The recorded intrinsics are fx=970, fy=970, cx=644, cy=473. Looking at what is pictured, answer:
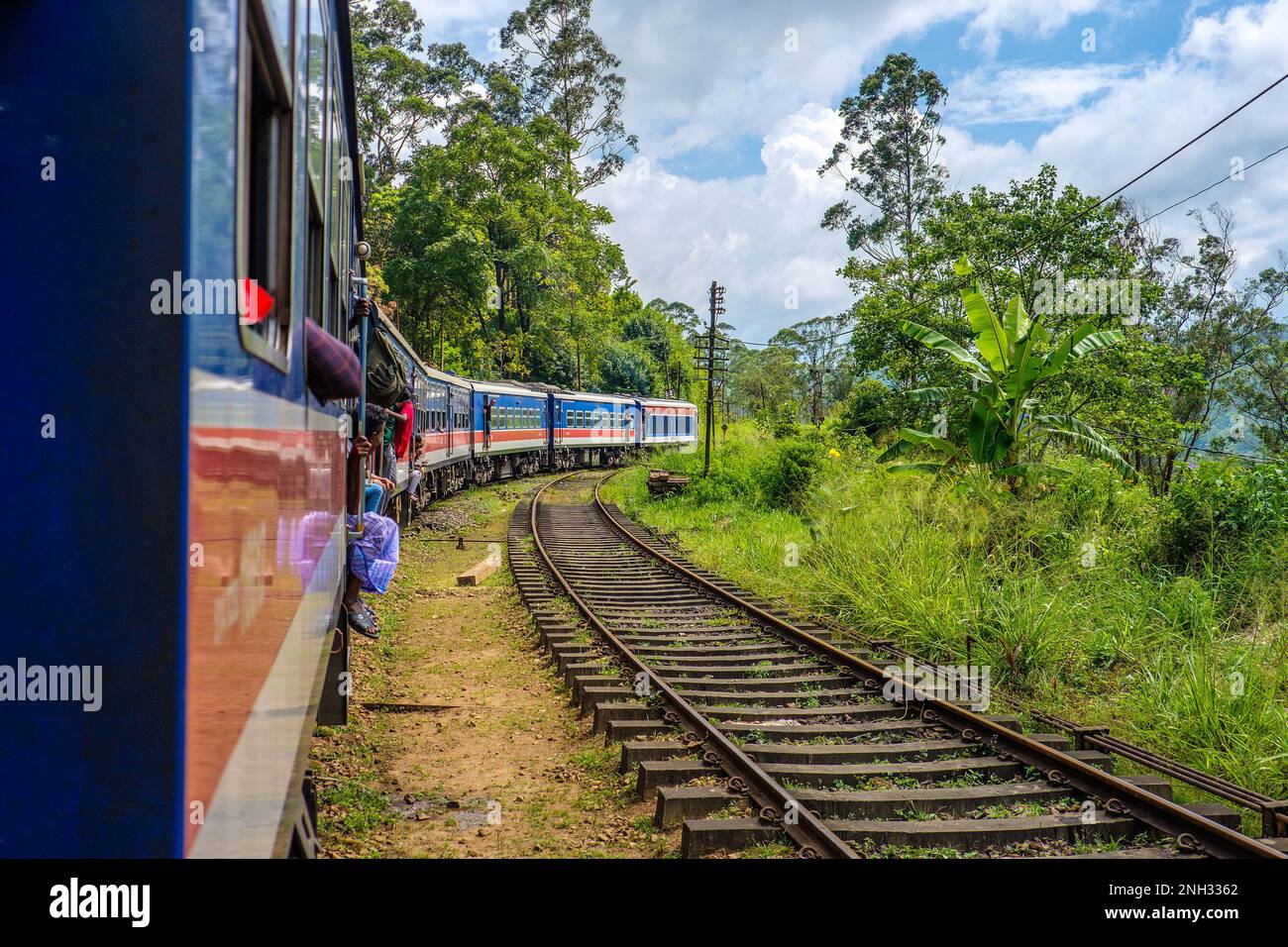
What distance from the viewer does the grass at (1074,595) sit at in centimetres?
614

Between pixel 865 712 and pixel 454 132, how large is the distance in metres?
33.3

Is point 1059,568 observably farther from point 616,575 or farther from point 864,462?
point 864,462

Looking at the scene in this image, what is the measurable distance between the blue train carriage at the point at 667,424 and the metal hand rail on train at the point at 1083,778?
1327 inches

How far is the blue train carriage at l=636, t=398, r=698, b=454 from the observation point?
4350 cm

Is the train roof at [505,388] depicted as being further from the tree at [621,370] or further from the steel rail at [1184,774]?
the tree at [621,370]

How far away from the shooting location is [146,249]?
49.3 inches

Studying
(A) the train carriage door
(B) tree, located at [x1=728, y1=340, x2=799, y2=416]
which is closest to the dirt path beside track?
(A) the train carriage door

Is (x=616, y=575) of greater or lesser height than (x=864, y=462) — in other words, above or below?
below

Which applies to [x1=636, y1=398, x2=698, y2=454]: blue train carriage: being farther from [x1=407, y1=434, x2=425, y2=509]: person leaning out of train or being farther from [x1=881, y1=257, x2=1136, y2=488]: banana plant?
[x1=881, y1=257, x2=1136, y2=488]: banana plant

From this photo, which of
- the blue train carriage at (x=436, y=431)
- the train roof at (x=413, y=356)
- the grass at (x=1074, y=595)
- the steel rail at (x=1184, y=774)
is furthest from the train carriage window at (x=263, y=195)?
the blue train carriage at (x=436, y=431)

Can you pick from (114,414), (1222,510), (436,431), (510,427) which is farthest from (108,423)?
(510,427)
